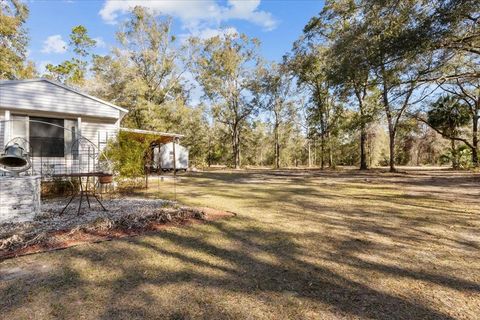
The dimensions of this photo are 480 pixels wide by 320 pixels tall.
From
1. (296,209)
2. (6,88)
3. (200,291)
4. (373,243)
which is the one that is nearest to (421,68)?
(296,209)

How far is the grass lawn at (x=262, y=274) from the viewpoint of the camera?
2.22 m

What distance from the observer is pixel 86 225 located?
178 inches

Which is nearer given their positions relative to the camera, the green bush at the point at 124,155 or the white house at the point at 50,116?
the white house at the point at 50,116

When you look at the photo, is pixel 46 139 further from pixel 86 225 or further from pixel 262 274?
pixel 262 274

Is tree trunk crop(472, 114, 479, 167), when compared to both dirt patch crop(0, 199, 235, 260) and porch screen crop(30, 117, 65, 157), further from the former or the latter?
porch screen crop(30, 117, 65, 157)

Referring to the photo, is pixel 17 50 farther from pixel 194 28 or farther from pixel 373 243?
pixel 373 243

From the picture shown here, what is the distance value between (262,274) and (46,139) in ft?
31.4

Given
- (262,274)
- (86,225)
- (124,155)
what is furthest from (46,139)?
(262,274)

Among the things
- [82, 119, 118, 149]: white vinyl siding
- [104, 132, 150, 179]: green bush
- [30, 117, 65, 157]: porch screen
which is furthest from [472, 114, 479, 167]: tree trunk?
[30, 117, 65, 157]: porch screen

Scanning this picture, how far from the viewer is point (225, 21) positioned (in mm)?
27391

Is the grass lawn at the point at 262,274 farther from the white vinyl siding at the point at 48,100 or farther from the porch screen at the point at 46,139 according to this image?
the white vinyl siding at the point at 48,100

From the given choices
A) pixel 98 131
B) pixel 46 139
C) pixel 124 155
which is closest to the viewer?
pixel 124 155

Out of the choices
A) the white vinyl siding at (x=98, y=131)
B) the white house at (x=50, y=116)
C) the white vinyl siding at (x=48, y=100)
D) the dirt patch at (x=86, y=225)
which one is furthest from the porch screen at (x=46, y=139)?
the dirt patch at (x=86, y=225)

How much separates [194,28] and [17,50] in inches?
576
